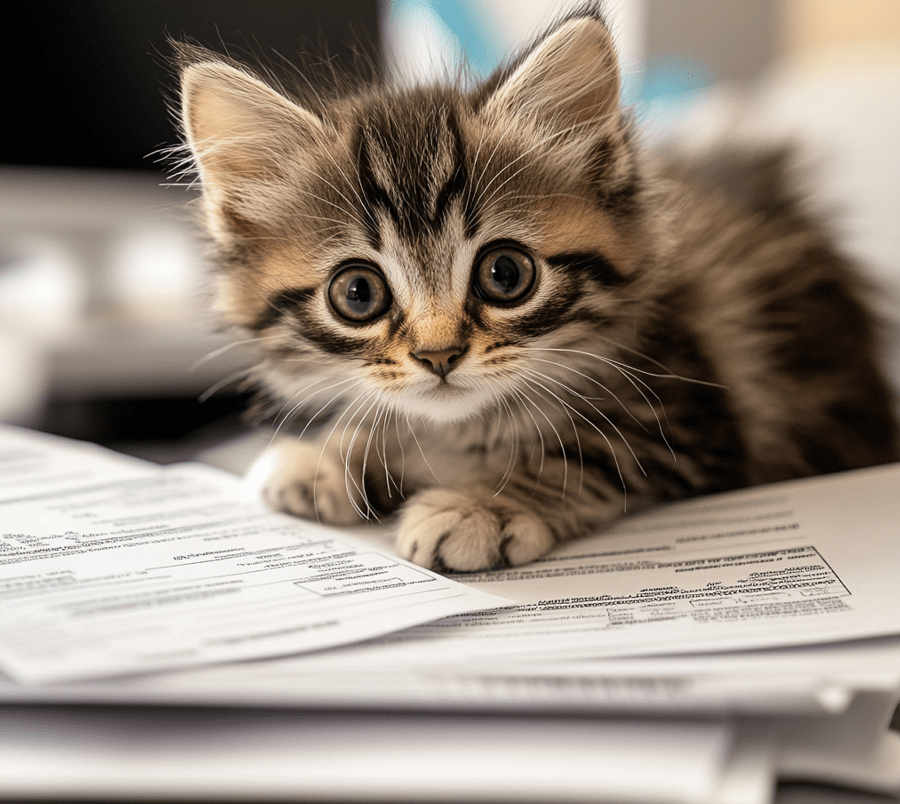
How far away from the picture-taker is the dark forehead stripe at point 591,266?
92 centimetres

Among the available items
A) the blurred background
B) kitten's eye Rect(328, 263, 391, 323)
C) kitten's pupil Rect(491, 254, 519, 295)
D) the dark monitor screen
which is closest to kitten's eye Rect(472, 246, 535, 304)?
kitten's pupil Rect(491, 254, 519, 295)

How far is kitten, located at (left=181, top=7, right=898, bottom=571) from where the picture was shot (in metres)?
0.87

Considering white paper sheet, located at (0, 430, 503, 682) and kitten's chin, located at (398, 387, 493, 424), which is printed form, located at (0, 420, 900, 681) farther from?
kitten's chin, located at (398, 387, 493, 424)

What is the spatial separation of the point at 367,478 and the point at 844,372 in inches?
29.2

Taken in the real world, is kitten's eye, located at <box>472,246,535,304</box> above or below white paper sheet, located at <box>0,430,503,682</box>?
above

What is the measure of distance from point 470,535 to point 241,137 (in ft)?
1.81

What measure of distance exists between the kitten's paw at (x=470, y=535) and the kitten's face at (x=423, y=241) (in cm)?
12

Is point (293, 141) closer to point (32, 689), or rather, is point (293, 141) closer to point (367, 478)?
point (367, 478)

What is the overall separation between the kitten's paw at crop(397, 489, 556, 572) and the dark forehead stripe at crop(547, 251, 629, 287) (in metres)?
0.27

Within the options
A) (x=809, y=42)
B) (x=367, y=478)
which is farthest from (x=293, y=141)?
(x=809, y=42)

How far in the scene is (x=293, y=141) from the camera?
0.99 m

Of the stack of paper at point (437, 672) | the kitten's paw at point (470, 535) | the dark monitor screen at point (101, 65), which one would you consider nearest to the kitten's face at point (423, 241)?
the kitten's paw at point (470, 535)

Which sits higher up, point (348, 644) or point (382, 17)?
point (382, 17)

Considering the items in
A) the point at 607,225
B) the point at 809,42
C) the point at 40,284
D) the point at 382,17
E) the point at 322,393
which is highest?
the point at 809,42
